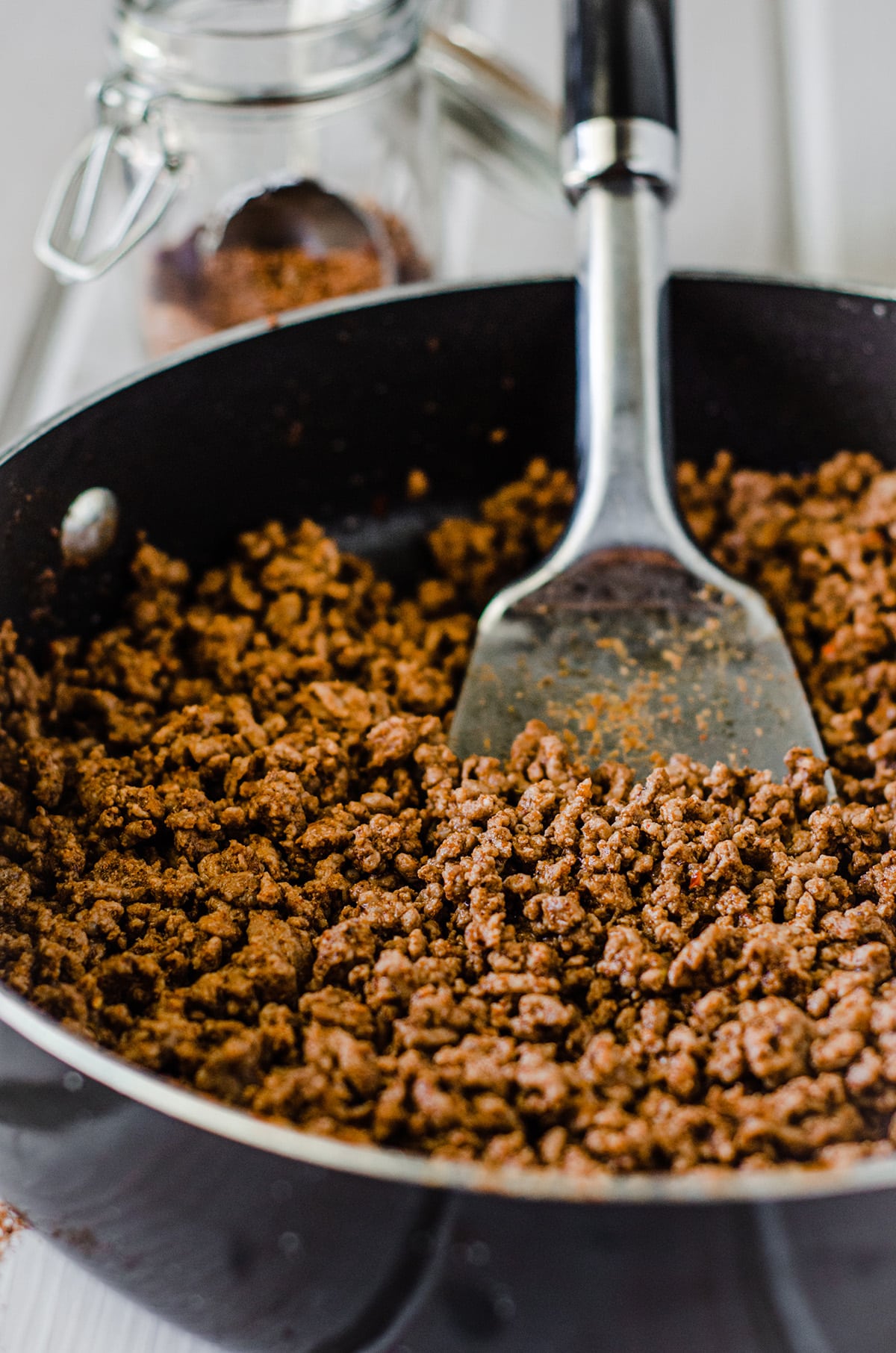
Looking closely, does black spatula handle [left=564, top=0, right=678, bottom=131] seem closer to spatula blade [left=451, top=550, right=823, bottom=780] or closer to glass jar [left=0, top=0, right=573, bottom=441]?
glass jar [left=0, top=0, right=573, bottom=441]

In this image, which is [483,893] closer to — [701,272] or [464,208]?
[701,272]

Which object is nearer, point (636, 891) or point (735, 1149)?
point (735, 1149)

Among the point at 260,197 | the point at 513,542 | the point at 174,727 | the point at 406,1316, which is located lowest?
the point at 406,1316

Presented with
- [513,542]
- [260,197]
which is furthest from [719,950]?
[260,197]

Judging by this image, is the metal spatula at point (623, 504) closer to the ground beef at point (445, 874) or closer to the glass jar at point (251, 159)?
the ground beef at point (445, 874)

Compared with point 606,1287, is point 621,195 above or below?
above

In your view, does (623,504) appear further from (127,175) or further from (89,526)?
(127,175)
